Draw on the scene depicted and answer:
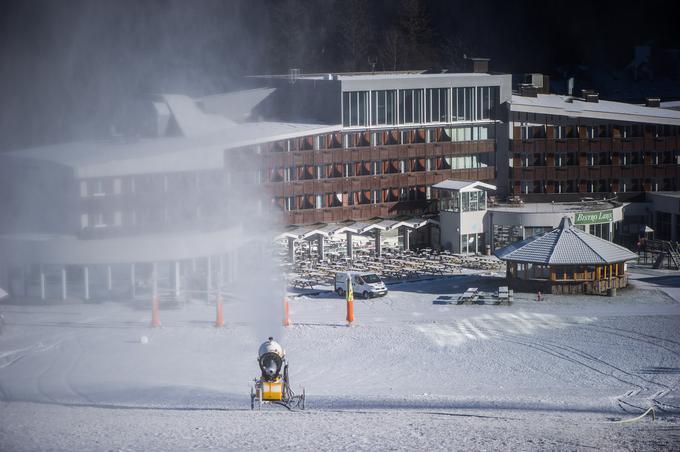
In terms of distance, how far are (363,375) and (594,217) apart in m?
20.0

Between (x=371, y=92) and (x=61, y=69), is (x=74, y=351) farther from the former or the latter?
(x=61, y=69)

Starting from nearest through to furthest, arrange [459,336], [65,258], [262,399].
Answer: [262,399], [459,336], [65,258]

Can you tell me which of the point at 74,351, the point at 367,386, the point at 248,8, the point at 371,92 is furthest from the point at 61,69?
the point at 367,386

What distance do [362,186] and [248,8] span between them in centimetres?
5084

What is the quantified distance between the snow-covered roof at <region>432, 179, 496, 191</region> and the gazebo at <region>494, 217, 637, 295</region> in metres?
6.43

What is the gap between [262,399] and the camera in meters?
26.8

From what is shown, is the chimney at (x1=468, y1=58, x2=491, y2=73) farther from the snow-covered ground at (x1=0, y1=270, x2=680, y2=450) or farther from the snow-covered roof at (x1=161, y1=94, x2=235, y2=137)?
the snow-covered ground at (x1=0, y1=270, x2=680, y2=450)

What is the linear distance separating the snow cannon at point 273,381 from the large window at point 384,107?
22.2 metres

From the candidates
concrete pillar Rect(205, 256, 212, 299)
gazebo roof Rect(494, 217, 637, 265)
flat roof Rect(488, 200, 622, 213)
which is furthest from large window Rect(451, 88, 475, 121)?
concrete pillar Rect(205, 256, 212, 299)

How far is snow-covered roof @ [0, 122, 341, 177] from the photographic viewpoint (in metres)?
38.7

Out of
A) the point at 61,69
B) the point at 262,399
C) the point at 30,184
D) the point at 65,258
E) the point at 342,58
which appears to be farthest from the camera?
the point at 342,58

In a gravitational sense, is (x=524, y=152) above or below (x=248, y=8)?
below

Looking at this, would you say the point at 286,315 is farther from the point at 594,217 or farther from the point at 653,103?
the point at 653,103

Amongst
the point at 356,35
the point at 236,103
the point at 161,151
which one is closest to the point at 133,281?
the point at 161,151
